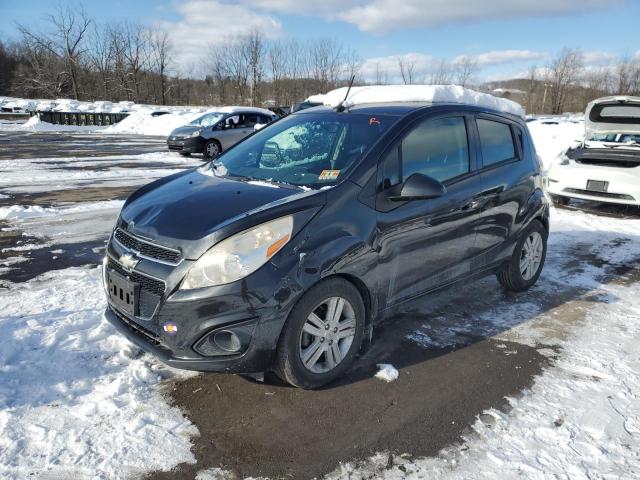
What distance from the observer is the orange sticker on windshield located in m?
3.28

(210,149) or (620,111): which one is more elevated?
(620,111)

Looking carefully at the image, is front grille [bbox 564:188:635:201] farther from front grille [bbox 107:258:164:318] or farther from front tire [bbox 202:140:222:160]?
front tire [bbox 202:140:222:160]

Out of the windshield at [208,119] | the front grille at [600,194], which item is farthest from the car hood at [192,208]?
the windshield at [208,119]

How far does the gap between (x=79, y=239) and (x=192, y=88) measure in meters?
68.5

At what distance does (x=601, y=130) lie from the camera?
9648mm

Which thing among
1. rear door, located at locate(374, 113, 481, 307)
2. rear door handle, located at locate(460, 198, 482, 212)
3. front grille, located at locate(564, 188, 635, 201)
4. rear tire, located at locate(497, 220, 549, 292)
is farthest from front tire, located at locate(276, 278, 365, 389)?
front grille, located at locate(564, 188, 635, 201)

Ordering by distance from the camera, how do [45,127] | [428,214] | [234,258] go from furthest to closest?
[45,127] < [428,214] < [234,258]

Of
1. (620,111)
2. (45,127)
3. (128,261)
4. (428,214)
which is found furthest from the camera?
(45,127)

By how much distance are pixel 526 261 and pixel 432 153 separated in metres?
1.85

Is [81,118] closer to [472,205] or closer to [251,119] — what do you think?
[251,119]

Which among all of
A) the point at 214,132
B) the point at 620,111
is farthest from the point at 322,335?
the point at 214,132

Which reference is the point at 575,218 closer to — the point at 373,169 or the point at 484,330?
the point at 484,330

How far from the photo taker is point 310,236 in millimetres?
2889

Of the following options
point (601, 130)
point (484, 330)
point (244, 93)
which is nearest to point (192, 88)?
point (244, 93)
